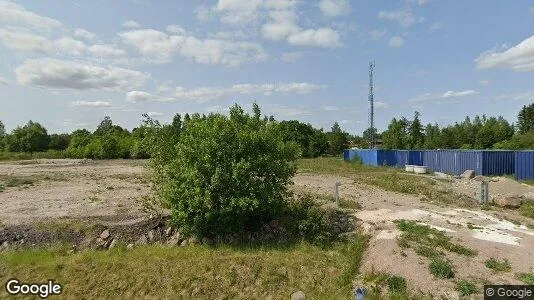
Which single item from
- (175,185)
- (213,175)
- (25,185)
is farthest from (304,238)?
(25,185)

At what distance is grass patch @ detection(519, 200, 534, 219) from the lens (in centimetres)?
1397

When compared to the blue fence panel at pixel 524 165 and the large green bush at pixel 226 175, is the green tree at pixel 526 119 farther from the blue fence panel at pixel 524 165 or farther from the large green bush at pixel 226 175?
the large green bush at pixel 226 175

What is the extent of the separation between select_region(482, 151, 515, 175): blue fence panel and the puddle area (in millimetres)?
15862

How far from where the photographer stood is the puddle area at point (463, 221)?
10.1 metres

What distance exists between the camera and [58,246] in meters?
10.7

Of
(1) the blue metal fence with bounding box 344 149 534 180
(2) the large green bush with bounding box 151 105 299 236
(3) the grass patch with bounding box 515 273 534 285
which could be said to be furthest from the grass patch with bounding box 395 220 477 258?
(1) the blue metal fence with bounding box 344 149 534 180

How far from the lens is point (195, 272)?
344 inches

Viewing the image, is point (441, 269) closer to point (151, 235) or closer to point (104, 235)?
point (151, 235)

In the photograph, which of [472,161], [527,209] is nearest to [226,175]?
[527,209]

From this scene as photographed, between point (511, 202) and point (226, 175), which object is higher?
point (226, 175)

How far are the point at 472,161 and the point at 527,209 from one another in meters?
14.9

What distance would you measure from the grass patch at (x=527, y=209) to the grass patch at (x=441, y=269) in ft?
27.5

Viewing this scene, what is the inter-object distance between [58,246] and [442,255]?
1063 centimetres

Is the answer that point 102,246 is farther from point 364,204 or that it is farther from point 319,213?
point 364,204
